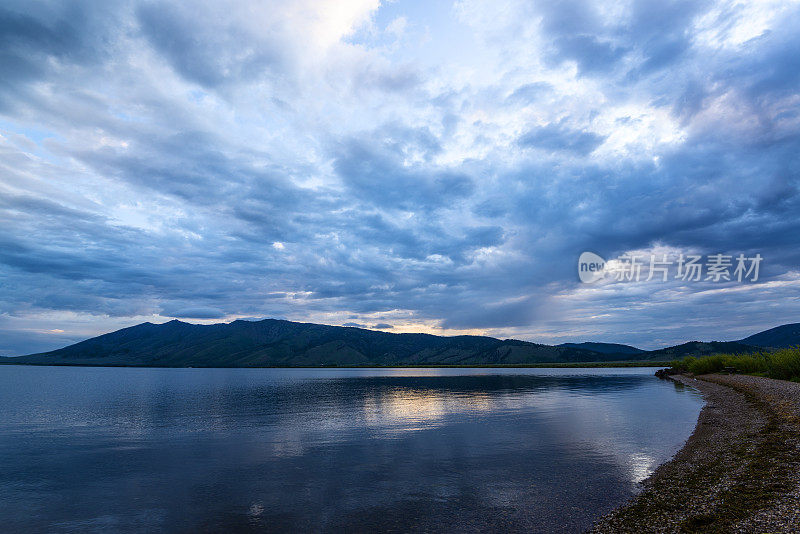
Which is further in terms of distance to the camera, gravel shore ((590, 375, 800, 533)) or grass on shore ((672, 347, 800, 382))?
grass on shore ((672, 347, 800, 382))

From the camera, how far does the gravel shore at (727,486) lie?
640 inches

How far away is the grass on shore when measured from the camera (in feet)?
234

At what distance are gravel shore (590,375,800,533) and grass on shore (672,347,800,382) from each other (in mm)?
46046

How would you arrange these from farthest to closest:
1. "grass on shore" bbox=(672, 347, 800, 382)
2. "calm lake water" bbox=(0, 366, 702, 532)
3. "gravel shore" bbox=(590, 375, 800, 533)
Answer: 1. "grass on shore" bbox=(672, 347, 800, 382)
2. "calm lake water" bbox=(0, 366, 702, 532)
3. "gravel shore" bbox=(590, 375, 800, 533)

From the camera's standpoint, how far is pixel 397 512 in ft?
68.4

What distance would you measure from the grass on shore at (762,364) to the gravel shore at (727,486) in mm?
46046

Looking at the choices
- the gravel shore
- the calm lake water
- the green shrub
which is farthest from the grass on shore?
the gravel shore

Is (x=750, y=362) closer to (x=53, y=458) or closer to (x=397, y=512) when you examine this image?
(x=397, y=512)

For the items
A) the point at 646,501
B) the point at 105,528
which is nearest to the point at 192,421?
the point at 105,528

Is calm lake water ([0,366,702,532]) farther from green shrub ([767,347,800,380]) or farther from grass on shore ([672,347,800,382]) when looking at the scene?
grass on shore ([672,347,800,382])

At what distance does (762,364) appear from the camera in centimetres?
9075

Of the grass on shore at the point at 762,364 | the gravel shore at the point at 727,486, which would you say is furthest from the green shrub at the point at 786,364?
the gravel shore at the point at 727,486

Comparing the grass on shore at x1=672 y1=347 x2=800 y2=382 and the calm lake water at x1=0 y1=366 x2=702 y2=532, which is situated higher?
the grass on shore at x1=672 y1=347 x2=800 y2=382

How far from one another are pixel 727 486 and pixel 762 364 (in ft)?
310
